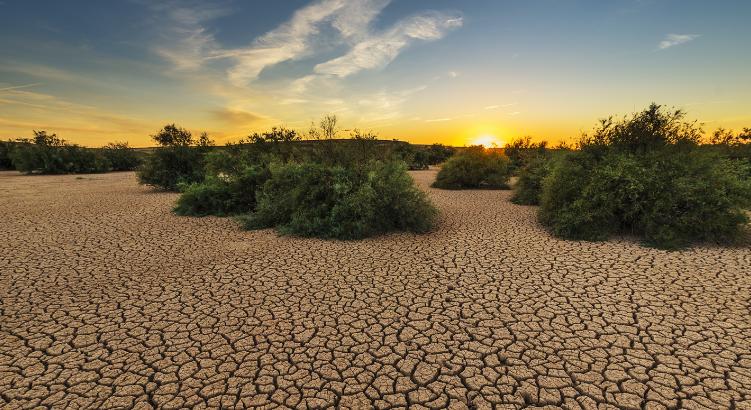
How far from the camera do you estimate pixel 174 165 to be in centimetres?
1734

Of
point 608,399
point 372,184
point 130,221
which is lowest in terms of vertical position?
point 608,399

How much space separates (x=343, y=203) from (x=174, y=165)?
41.2 feet

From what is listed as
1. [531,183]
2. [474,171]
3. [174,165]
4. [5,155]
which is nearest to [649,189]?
[531,183]

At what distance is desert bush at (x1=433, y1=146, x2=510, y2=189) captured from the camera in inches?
731

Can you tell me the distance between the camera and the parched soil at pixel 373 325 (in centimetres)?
324

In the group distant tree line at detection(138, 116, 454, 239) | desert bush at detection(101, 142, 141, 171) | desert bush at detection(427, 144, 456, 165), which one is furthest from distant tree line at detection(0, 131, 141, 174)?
desert bush at detection(427, 144, 456, 165)

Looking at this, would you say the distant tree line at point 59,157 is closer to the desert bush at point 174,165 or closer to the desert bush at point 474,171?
the desert bush at point 174,165

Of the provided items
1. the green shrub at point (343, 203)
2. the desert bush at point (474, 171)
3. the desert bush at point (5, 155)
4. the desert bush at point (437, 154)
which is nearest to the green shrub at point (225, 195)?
the green shrub at point (343, 203)

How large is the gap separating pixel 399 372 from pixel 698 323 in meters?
3.86

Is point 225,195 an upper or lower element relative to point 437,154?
lower

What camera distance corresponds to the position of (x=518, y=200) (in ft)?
45.0

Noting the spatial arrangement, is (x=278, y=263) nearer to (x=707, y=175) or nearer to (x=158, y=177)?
(x=707, y=175)

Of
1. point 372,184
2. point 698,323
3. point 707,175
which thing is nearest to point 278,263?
point 372,184

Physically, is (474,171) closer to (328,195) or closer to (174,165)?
(328,195)
